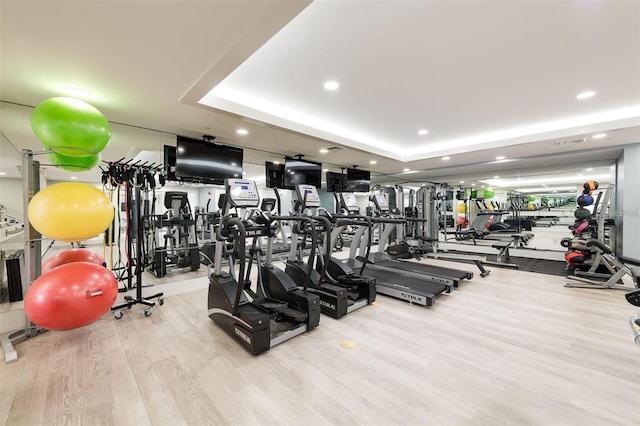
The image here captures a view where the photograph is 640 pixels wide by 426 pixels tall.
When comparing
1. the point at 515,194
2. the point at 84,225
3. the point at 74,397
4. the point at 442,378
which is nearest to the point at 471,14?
the point at 442,378

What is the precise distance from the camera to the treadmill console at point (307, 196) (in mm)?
3752

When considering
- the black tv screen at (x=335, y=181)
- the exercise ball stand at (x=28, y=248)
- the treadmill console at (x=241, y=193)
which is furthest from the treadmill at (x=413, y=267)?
the exercise ball stand at (x=28, y=248)

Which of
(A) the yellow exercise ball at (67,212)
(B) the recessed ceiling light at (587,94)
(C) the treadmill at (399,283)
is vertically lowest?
(C) the treadmill at (399,283)

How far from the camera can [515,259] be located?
6.80 m

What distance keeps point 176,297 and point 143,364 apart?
1.88 metres

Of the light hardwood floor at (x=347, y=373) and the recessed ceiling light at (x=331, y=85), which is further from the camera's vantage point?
the recessed ceiling light at (x=331, y=85)

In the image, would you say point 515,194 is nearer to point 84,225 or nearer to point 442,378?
point 442,378

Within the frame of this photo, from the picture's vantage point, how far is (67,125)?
2.23m

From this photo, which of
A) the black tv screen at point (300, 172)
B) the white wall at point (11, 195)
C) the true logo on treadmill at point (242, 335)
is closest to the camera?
the true logo on treadmill at point (242, 335)

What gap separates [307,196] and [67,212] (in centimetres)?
260

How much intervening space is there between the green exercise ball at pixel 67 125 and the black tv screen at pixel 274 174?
3.48 metres

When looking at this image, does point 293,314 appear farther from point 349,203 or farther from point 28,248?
point 28,248

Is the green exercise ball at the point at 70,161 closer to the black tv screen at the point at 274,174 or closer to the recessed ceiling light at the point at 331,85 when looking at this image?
the recessed ceiling light at the point at 331,85

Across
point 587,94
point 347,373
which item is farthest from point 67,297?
point 587,94
